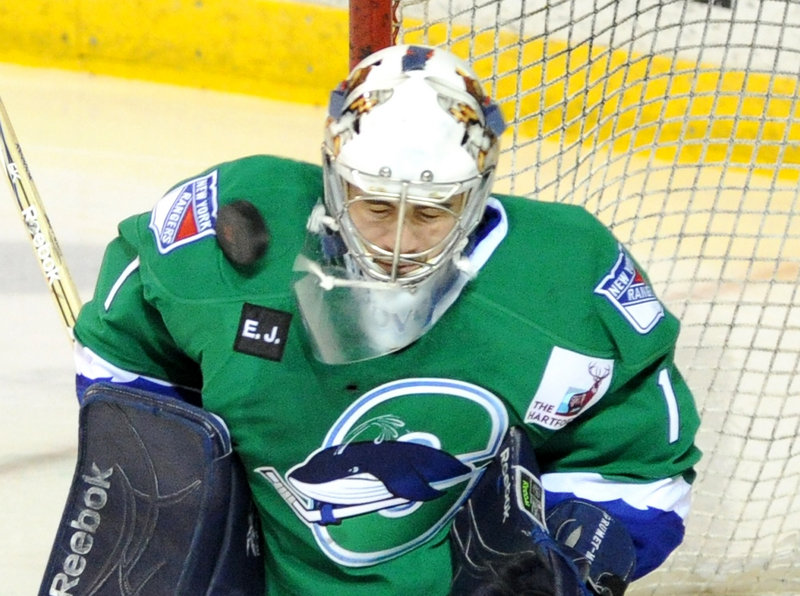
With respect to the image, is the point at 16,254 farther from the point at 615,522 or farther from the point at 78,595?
the point at 615,522

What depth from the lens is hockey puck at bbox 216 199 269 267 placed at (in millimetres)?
1097

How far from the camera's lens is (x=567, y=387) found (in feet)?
3.65

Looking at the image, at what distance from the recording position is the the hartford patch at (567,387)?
110cm

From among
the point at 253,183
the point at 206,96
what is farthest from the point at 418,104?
the point at 206,96

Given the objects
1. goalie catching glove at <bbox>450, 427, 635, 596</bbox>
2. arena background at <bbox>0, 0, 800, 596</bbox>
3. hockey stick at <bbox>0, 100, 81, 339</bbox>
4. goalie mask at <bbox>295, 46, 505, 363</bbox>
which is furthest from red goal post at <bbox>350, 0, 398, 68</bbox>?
arena background at <bbox>0, 0, 800, 596</bbox>

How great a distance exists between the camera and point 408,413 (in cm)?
113

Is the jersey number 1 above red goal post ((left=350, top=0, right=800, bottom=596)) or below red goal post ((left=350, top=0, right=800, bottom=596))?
above

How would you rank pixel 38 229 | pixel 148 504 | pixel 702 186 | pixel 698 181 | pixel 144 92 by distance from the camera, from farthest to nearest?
1. pixel 144 92
2. pixel 698 181
3. pixel 702 186
4. pixel 38 229
5. pixel 148 504

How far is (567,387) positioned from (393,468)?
0.21 m

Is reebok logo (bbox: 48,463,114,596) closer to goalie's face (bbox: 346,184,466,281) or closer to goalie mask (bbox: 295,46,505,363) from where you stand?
goalie mask (bbox: 295,46,505,363)

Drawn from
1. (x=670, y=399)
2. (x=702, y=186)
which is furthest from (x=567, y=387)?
(x=702, y=186)

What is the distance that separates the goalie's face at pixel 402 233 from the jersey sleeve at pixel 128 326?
11.1 inches

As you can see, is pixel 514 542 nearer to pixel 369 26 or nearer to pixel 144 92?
pixel 369 26

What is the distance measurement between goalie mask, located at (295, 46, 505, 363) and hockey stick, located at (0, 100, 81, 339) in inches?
28.5
